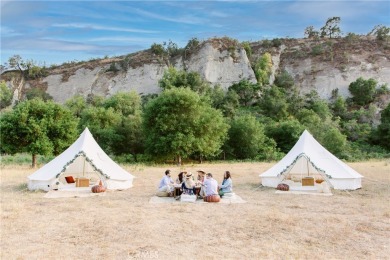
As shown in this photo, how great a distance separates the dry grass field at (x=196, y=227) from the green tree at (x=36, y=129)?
1054cm

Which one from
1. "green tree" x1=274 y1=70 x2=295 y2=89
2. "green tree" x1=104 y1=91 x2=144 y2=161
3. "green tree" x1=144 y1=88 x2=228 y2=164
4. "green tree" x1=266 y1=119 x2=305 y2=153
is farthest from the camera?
"green tree" x1=274 y1=70 x2=295 y2=89

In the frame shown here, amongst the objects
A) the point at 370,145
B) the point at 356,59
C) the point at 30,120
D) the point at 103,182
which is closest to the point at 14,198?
the point at 103,182

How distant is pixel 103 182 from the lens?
16734 mm

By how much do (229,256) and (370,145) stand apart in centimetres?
3947

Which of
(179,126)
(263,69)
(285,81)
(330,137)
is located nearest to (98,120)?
(179,126)

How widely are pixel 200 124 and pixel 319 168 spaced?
1454 cm

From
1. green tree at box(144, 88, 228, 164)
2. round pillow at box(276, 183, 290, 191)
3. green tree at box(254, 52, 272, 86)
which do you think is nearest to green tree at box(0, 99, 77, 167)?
green tree at box(144, 88, 228, 164)

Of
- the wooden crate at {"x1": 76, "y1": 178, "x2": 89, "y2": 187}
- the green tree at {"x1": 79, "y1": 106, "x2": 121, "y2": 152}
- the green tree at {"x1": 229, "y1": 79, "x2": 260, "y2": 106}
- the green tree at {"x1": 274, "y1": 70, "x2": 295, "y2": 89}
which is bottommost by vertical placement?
the wooden crate at {"x1": 76, "y1": 178, "x2": 89, "y2": 187}

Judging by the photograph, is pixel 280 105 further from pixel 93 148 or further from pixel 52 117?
pixel 93 148

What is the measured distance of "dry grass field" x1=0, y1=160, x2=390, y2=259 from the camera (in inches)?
327

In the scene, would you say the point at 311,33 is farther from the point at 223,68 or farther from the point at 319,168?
the point at 319,168

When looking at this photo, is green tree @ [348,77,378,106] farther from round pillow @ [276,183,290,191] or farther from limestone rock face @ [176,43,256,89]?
round pillow @ [276,183,290,191]

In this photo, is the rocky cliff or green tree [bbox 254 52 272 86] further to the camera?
the rocky cliff

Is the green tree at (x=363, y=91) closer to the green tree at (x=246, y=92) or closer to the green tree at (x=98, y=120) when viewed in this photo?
the green tree at (x=246, y=92)
